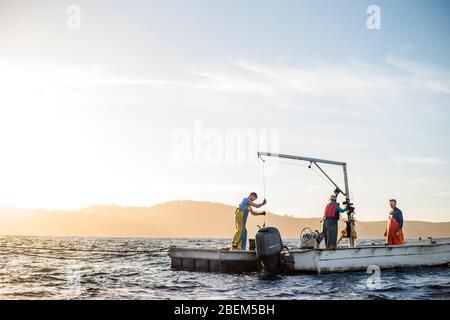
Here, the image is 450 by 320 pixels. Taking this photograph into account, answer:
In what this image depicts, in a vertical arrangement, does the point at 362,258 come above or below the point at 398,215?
below

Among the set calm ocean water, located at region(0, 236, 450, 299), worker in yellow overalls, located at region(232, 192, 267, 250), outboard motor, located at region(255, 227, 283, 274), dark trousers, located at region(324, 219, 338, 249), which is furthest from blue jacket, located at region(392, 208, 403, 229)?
worker in yellow overalls, located at region(232, 192, 267, 250)

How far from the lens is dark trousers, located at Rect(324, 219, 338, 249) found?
63.6 feet

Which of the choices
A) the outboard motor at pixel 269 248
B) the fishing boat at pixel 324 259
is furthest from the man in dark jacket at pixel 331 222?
the outboard motor at pixel 269 248

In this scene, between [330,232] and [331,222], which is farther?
[331,222]

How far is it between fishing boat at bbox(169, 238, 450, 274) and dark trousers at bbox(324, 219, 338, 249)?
0.85m

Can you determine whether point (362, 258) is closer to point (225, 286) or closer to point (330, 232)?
point (330, 232)

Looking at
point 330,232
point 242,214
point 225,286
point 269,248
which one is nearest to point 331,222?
point 330,232

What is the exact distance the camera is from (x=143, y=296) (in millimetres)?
14953

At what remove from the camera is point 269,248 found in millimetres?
18188

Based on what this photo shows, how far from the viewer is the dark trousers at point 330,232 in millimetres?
19391

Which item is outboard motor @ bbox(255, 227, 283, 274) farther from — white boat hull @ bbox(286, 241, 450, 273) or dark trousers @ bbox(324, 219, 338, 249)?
dark trousers @ bbox(324, 219, 338, 249)

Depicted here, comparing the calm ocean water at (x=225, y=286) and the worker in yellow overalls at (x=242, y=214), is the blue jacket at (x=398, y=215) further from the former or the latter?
the worker in yellow overalls at (x=242, y=214)

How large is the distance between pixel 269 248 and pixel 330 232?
289 cm

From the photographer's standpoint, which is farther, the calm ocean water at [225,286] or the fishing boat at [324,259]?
the fishing boat at [324,259]
